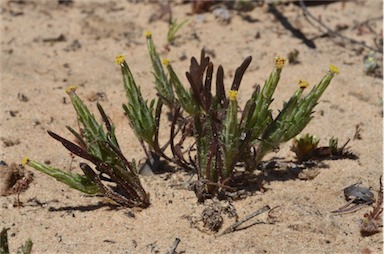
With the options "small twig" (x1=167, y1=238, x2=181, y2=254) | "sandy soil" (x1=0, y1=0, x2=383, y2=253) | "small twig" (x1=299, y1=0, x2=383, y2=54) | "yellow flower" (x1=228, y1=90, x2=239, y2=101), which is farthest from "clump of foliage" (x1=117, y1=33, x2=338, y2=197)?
"small twig" (x1=299, y1=0, x2=383, y2=54)

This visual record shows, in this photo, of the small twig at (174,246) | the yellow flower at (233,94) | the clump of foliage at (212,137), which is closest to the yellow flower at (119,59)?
the clump of foliage at (212,137)

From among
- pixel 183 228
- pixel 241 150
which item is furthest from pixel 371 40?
pixel 183 228

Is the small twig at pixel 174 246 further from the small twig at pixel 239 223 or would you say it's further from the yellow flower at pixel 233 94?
the yellow flower at pixel 233 94

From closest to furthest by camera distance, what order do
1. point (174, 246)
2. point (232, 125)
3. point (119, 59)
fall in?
point (174, 246)
point (232, 125)
point (119, 59)

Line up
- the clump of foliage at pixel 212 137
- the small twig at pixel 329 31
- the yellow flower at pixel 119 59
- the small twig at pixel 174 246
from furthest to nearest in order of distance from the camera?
the small twig at pixel 329 31
the yellow flower at pixel 119 59
the clump of foliage at pixel 212 137
the small twig at pixel 174 246

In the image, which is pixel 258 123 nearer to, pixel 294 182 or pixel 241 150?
pixel 241 150

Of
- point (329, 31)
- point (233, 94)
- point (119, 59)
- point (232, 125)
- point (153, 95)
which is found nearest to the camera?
point (233, 94)

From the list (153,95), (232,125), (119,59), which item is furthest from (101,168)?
(153,95)

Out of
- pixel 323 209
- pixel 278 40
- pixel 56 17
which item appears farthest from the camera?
pixel 56 17

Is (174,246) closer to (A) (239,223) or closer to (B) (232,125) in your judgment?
(A) (239,223)
